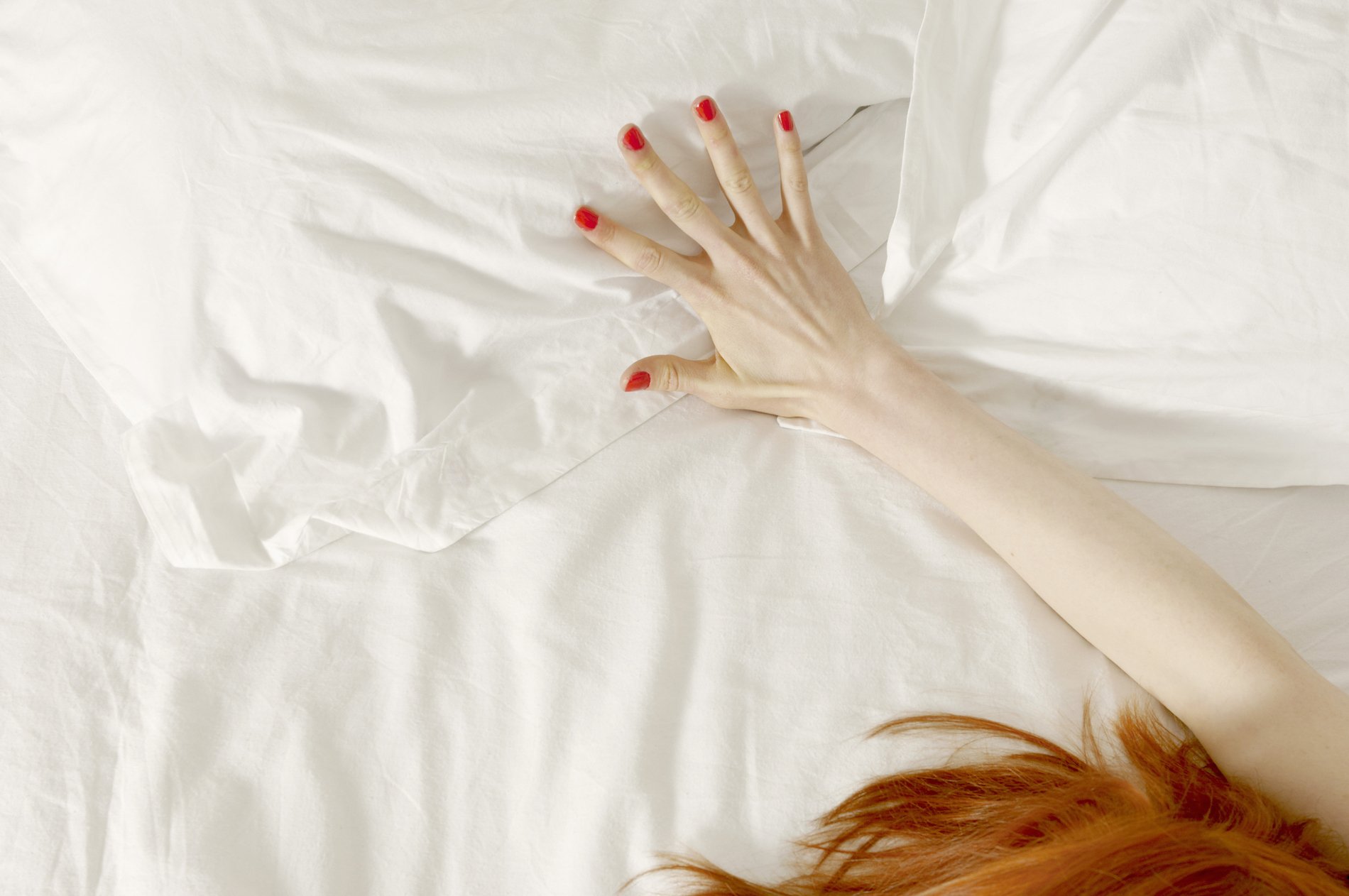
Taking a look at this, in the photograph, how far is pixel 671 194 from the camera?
0.78 metres

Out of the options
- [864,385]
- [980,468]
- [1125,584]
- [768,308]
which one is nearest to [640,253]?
[768,308]

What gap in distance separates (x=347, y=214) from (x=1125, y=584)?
707mm

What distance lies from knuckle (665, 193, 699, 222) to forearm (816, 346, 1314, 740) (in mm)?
214

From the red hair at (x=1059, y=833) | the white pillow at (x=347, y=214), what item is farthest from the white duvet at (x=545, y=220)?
the red hair at (x=1059, y=833)

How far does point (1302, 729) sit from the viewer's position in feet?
2.28

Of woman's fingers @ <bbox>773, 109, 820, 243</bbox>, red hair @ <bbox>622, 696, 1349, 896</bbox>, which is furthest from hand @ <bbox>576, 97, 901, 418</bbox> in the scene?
red hair @ <bbox>622, 696, 1349, 896</bbox>

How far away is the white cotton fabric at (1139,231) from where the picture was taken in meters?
0.76

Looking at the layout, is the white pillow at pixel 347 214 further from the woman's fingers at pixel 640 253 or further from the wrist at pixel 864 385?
the wrist at pixel 864 385

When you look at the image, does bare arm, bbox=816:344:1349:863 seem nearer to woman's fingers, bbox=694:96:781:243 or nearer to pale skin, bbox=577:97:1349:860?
pale skin, bbox=577:97:1349:860

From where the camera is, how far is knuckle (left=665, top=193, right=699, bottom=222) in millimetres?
781

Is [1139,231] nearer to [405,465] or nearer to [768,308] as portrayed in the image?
[768,308]

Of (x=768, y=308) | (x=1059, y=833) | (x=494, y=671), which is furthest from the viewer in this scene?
(x=768, y=308)

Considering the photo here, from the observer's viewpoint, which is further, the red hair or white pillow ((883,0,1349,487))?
white pillow ((883,0,1349,487))

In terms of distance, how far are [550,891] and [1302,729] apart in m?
0.59
